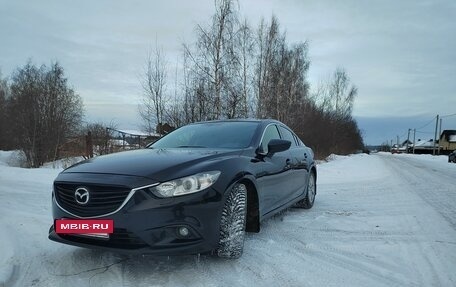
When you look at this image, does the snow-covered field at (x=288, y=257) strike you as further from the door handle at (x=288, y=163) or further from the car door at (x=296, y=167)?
A: the door handle at (x=288, y=163)

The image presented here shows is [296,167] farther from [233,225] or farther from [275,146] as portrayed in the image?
[233,225]

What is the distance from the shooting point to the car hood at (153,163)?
3535mm

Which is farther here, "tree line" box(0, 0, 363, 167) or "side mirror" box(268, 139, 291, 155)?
"tree line" box(0, 0, 363, 167)

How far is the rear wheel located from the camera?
3711 millimetres

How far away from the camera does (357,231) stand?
537 cm

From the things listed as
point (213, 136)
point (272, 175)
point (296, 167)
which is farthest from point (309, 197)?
point (213, 136)

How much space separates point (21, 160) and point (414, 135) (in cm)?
9519

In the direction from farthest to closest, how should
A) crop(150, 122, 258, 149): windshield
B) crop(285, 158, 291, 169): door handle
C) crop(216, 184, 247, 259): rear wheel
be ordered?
1. crop(285, 158, 291, 169): door handle
2. crop(150, 122, 258, 149): windshield
3. crop(216, 184, 247, 259): rear wheel

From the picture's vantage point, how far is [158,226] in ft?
10.9

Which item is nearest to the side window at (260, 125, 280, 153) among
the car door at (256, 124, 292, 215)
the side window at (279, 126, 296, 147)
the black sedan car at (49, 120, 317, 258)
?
the car door at (256, 124, 292, 215)

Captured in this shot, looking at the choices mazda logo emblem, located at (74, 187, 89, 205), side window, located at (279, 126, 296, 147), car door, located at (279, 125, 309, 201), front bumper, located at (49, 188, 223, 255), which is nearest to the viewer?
front bumper, located at (49, 188, 223, 255)

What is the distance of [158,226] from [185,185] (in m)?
0.41

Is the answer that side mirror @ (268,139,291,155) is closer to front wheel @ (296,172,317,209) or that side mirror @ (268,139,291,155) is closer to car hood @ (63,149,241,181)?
car hood @ (63,149,241,181)

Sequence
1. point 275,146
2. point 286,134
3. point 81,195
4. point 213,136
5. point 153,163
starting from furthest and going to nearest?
point 286,134 < point 213,136 < point 275,146 < point 153,163 < point 81,195
